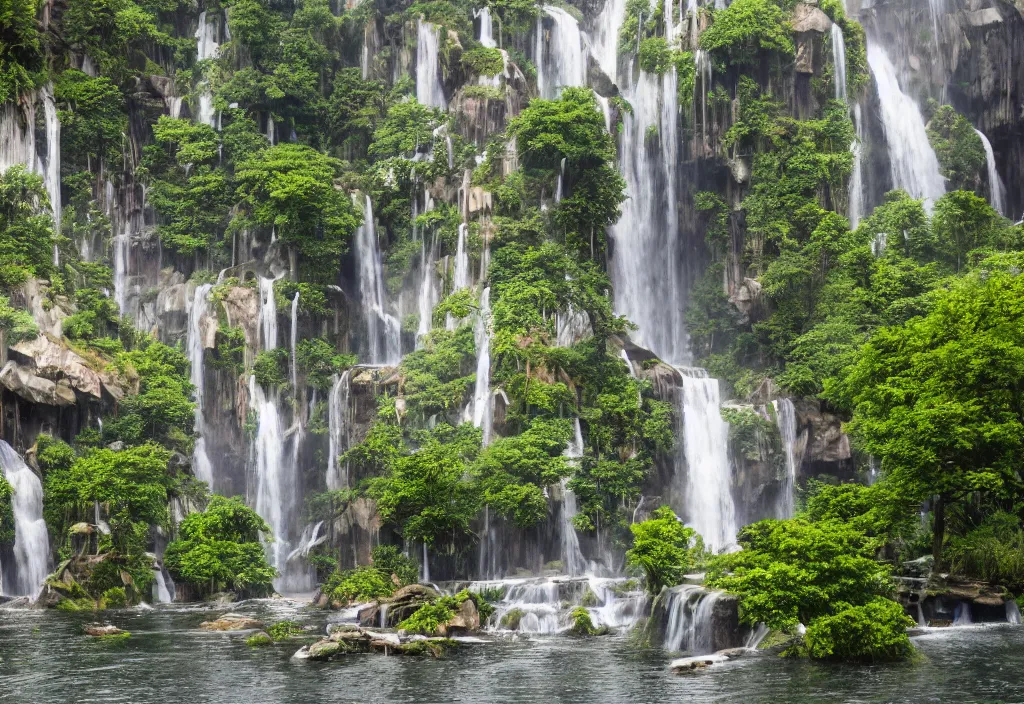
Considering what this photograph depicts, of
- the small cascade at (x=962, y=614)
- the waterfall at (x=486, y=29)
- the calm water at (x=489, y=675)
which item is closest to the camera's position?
the calm water at (x=489, y=675)

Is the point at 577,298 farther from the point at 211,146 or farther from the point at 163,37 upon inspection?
the point at 163,37

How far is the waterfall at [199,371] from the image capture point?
63.8 metres

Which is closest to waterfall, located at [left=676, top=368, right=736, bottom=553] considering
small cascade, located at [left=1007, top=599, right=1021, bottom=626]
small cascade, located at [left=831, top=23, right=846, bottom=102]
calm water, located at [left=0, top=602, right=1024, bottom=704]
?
calm water, located at [left=0, top=602, right=1024, bottom=704]

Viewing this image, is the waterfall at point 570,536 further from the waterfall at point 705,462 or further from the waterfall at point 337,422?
the waterfall at point 337,422

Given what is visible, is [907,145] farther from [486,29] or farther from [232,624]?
[232,624]

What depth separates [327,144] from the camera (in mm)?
76500

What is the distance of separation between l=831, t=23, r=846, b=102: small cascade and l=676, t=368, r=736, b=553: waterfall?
22.4m

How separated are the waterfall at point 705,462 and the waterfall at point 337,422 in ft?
55.9

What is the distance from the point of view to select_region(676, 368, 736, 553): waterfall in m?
60.2

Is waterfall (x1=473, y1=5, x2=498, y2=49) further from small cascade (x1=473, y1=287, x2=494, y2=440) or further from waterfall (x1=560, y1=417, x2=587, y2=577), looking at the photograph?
→ waterfall (x1=560, y1=417, x2=587, y2=577)

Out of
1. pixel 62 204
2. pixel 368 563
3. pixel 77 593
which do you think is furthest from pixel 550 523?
pixel 62 204

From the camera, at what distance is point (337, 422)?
6278cm

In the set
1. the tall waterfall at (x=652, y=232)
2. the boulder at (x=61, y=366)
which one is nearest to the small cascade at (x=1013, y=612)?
the tall waterfall at (x=652, y=232)

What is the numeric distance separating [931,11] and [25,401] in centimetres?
5931
